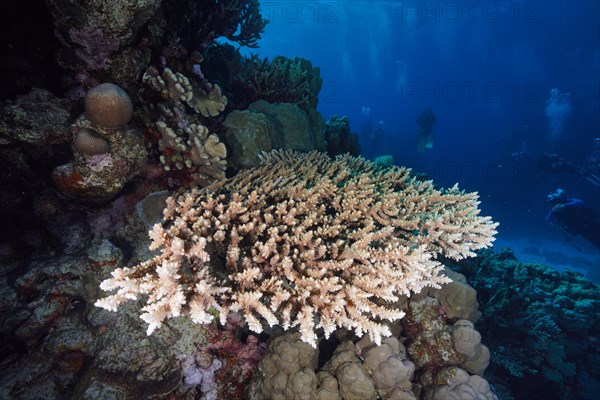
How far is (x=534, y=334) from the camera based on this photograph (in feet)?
19.6

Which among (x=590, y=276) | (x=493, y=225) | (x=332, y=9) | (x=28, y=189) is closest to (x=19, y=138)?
(x=28, y=189)

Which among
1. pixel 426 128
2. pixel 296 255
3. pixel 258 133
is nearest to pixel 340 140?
pixel 258 133

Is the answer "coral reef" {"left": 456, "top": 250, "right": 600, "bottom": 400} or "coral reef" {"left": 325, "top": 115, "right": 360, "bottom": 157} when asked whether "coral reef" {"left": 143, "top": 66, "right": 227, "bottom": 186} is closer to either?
"coral reef" {"left": 325, "top": 115, "right": 360, "bottom": 157}

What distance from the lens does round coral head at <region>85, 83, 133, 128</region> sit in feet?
8.96

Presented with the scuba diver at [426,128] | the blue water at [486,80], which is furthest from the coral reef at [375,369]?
the scuba diver at [426,128]

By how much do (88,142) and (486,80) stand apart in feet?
244

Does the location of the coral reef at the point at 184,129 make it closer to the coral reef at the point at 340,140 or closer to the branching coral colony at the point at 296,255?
the branching coral colony at the point at 296,255

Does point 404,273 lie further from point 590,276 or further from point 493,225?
point 590,276

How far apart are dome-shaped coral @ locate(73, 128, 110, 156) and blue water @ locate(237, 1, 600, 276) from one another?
55.3 ft

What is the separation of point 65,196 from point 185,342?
2.40m

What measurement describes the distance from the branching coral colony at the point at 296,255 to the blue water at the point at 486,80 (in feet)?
53.3

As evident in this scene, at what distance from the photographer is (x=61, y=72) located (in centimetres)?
324

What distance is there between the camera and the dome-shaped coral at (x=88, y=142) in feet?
9.37

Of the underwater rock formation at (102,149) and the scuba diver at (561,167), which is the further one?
the scuba diver at (561,167)
